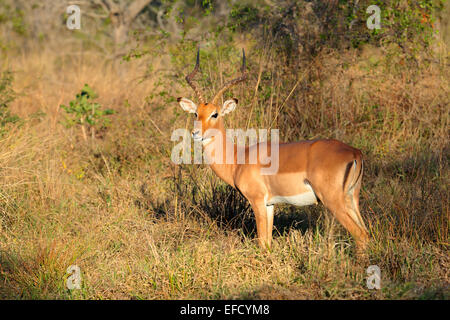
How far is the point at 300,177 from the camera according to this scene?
459 cm

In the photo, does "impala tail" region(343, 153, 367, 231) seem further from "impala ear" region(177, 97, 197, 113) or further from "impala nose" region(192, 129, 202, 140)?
"impala ear" region(177, 97, 197, 113)

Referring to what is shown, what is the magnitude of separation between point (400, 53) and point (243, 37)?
2.31 metres

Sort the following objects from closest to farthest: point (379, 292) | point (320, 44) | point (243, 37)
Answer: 1. point (379, 292)
2. point (320, 44)
3. point (243, 37)

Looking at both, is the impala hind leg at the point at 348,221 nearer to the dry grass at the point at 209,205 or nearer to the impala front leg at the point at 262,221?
the dry grass at the point at 209,205

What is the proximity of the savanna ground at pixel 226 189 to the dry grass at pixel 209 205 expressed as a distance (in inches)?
0.8

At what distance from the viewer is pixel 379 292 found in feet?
12.3

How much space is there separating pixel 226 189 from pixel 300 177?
1.23 metres

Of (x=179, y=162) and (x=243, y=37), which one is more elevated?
(x=243, y=37)

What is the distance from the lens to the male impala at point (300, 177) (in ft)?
14.4

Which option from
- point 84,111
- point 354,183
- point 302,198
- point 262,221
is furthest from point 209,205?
point 84,111

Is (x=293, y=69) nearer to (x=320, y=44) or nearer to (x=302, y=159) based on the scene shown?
(x=320, y=44)

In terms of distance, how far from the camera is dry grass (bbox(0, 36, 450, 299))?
13.5 feet

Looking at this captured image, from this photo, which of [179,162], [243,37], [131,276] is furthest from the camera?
[243,37]
